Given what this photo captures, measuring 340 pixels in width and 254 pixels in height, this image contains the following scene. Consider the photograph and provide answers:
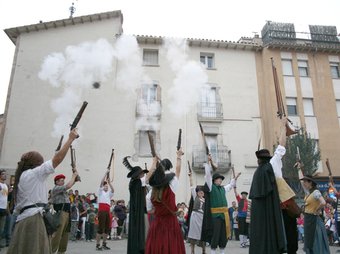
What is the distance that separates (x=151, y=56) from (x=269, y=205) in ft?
63.5

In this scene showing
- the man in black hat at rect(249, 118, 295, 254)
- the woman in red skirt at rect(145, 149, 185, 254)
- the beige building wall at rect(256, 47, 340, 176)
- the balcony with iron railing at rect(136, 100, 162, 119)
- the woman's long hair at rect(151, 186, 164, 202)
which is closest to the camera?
the man in black hat at rect(249, 118, 295, 254)

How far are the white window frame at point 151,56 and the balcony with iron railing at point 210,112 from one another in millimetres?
4539

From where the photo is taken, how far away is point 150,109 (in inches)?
875

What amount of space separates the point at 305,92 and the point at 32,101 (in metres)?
19.6

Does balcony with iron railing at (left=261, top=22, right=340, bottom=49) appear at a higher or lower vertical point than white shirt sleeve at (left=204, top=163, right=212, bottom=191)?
higher

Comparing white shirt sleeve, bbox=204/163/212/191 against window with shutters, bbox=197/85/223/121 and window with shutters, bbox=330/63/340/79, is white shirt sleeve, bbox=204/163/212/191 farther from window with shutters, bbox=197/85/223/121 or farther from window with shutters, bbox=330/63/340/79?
window with shutters, bbox=330/63/340/79

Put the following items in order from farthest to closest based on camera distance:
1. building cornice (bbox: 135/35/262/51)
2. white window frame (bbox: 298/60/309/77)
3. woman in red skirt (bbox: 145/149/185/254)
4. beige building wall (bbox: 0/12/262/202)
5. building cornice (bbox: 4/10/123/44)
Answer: white window frame (bbox: 298/60/309/77)
building cornice (bbox: 135/35/262/51)
building cornice (bbox: 4/10/123/44)
beige building wall (bbox: 0/12/262/202)
woman in red skirt (bbox: 145/149/185/254)

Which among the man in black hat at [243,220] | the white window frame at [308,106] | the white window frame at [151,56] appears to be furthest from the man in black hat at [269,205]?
the white window frame at [308,106]

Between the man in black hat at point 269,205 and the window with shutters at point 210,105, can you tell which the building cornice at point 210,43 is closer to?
the window with shutters at point 210,105

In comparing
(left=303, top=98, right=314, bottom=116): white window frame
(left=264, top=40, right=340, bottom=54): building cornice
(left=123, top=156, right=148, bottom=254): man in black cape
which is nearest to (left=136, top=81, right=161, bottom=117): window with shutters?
(left=264, top=40, right=340, bottom=54): building cornice

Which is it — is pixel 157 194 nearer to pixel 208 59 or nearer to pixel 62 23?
pixel 62 23

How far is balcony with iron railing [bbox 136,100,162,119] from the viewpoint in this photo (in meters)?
22.1

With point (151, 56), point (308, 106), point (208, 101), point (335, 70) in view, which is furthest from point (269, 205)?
point (335, 70)

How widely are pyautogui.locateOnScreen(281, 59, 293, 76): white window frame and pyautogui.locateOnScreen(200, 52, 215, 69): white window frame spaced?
553 cm
